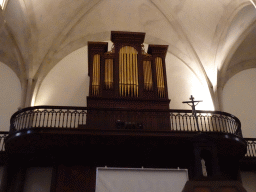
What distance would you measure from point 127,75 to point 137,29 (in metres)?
5.26

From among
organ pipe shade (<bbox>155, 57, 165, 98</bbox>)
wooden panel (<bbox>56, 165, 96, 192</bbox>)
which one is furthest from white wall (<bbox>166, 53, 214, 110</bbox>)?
wooden panel (<bbox>56, 165, 96, 192</bbox>)

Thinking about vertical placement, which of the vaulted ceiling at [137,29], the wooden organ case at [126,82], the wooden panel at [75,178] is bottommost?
the wooden panel at [75,178]

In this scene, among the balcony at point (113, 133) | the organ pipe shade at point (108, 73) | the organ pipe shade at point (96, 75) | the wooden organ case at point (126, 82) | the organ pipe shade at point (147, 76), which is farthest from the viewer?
the organ pipe shade at point (147, 76)

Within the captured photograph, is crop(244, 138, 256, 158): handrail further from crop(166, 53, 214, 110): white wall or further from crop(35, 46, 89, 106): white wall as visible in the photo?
crop(35, 46, 89, 106): white wall

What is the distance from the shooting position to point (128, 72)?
11.8m

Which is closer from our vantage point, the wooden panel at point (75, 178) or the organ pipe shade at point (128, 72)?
the wooden panel at point (75, 178)

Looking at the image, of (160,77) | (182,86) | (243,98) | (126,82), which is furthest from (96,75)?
(243,98)

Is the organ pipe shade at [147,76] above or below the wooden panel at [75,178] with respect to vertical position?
above

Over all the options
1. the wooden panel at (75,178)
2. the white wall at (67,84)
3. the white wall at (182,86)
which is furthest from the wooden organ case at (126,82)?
the white wall at (182,86)

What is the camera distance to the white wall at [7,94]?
13.5m

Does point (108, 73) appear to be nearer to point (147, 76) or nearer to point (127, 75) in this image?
point (127, 75)

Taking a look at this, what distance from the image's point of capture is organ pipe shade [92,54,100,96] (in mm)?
11259

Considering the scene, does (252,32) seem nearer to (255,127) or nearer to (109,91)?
(255,127)

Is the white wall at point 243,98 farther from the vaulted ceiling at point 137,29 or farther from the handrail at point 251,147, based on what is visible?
the handrail at point 251,147
